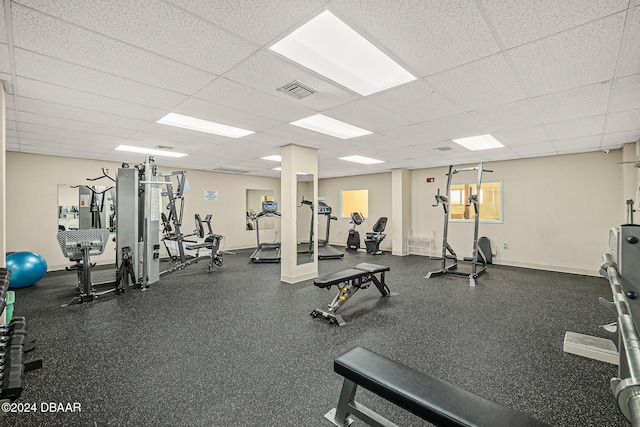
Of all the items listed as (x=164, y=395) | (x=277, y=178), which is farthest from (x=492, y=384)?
(x=277, y=178)

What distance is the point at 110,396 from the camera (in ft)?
6.21

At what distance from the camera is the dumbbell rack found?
1.16m

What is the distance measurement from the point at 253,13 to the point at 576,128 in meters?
4.28

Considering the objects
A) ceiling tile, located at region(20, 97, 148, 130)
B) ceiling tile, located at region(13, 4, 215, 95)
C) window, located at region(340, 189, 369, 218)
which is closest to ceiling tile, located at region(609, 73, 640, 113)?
ceiling tile, located at region(13, 4, 215, 95)

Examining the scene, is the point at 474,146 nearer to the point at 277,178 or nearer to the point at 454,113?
A: the point at 454,113

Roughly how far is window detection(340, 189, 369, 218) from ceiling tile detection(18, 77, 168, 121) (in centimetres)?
700

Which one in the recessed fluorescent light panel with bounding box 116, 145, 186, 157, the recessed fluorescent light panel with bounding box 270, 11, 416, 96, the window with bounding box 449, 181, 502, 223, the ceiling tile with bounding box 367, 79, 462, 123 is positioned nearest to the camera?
the recessed fluorescent light panel with bounding box 270, 11, 416, 96

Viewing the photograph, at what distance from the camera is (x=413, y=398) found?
126cm

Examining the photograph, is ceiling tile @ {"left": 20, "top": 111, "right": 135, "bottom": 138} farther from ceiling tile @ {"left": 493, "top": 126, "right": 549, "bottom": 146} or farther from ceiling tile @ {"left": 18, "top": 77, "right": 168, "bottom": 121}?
ceiling tile @ {"left": 493, "top": 126, "right": 549, "bottom": 146}

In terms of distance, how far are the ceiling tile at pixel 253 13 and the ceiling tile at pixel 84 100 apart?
1.78 m

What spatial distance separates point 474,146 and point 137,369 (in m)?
5.50

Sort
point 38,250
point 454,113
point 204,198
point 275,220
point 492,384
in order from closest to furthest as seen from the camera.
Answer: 1. point 492,384
2. point 454,113
3. point 38,250
4. point 204,198
5. point 275,220

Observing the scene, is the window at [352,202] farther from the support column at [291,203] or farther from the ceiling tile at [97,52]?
the ceiling tile at [97,52]

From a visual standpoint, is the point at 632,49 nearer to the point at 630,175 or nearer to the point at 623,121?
the point at 623,121
